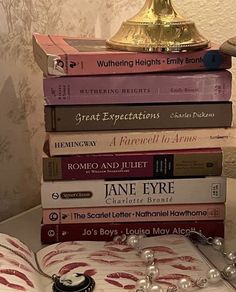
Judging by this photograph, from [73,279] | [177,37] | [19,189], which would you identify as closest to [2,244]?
[73,279]

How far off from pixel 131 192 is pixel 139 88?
144 millimetres

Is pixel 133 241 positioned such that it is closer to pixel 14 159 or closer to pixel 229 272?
pixel 229 272

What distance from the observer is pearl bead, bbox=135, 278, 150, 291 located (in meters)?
0.69

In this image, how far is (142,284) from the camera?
Result: 0.69 meters

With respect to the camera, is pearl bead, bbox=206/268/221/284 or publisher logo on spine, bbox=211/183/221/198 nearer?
pearl bead, bbox=206/268/221/284

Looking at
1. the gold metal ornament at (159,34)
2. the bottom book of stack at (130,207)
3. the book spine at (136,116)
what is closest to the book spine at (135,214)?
the bottom book of stack at (130,207)

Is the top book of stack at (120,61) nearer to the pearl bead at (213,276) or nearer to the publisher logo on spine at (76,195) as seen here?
the publisher logo on spine at (76,195)

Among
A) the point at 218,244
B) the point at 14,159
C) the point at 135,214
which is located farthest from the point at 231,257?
the point at 14,159

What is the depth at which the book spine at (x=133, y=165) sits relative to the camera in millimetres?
833

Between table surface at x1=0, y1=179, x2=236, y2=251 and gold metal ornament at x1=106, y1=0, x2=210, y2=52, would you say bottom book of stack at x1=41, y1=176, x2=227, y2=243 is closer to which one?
table surface at x1=0, y1=179, x2=236, y2=251

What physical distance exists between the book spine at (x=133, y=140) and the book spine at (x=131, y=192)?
0.05 meters

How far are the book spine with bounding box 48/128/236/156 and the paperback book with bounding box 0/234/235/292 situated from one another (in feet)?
0.41

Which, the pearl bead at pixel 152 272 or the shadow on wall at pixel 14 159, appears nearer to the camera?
the pearl bead at pixel 152 272

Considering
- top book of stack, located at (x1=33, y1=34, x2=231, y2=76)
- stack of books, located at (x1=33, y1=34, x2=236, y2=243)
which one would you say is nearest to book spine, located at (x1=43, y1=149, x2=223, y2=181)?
stack of books, located at (x1=33, y1=34, x2=236, y2=243)
